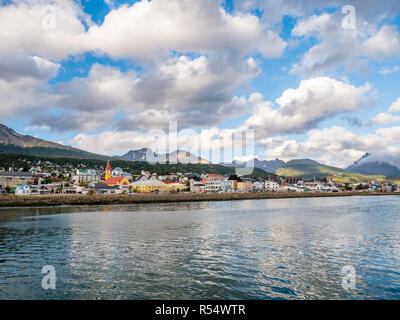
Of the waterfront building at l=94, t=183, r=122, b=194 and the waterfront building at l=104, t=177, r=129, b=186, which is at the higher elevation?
the waterfront building at l=104, t=177, r=129, b=186

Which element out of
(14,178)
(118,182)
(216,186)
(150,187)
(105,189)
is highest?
(14,178)

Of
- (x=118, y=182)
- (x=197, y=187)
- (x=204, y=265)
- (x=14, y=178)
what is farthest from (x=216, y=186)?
(x=204, y=265)

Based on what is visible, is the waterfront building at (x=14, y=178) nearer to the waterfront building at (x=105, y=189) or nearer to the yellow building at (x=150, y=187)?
the waterfront building at (x=105, y=189)

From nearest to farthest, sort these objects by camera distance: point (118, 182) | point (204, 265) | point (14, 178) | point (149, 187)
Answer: point (204, 265) → point (149, 187) → point (14, 178) → point (118, 182)

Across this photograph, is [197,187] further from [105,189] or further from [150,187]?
[105,189]

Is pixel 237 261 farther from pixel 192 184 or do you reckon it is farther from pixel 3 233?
pixel 192 184

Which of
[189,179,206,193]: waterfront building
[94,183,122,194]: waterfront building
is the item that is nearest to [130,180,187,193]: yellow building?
[189,179,206,193]: waterfront building

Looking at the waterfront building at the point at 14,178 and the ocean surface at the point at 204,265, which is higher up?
the waterfront building at the point at 14,178

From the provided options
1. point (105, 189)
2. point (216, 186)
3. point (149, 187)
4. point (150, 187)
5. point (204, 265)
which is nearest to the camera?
point (204, 265)

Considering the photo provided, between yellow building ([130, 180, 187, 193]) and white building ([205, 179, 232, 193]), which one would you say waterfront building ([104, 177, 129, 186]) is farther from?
white building ([205, 179, 232, 193])

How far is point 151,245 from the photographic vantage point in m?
24.9

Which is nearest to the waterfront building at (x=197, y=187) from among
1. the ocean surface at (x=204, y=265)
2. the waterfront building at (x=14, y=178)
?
the waterfront building at (x=14, y=178)

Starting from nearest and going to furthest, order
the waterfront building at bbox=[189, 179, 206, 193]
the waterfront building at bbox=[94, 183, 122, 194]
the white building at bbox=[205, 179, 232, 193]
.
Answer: the waterfront building at bbox=[94, 183, 122, 194]
the waterfront building at bbox=[189, 179, 206, 193]
the white building at bbox=[205, 179, 232, 193]
